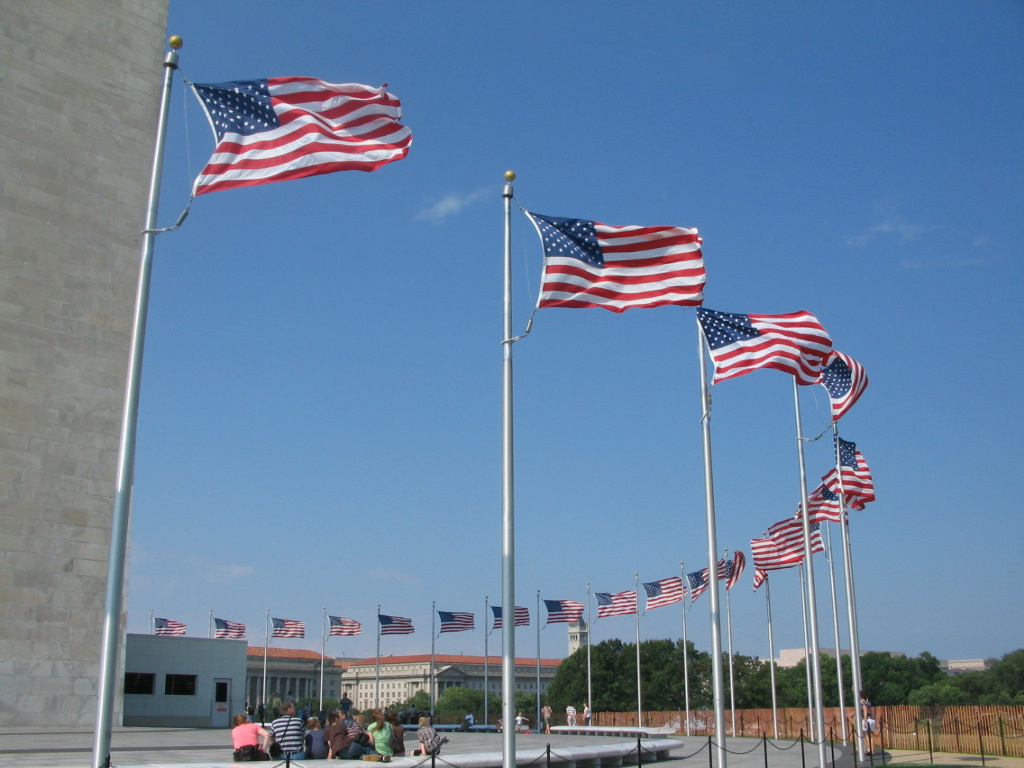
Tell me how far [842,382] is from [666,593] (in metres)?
23.1

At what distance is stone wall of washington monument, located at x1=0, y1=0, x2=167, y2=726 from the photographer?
89.9 ft

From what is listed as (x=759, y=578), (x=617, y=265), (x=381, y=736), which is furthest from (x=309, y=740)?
(x=759, y=578)

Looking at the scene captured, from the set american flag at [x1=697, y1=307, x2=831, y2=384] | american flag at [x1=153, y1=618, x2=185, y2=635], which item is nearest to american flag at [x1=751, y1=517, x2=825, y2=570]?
american flag at [x1=697, y1=307, x2=831, y2=384]

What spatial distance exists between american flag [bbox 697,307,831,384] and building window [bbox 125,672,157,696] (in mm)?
28484

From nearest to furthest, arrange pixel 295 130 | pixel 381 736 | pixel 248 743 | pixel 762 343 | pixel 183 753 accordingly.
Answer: pixel 295 130 < pixel 248 743 < pixel 381 736 < pixel 762 343 < pixel 183 753

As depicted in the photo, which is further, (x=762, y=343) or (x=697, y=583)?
(x=697, y=583)

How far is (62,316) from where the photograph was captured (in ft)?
96.6

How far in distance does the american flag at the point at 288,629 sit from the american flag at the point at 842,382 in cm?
3775

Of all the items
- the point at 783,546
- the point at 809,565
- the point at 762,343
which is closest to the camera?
the point at 762,343

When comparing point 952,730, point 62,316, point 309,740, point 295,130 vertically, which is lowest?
point 952,730

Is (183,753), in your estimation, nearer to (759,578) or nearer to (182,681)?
(182,681)

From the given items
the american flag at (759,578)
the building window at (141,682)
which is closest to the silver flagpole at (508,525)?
the building window at (141,682)

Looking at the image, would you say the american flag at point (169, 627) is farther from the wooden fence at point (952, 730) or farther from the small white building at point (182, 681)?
the wooden fence at point (952, 730)

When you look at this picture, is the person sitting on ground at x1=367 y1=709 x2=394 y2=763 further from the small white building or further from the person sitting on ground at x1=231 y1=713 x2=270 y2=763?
the small white building
